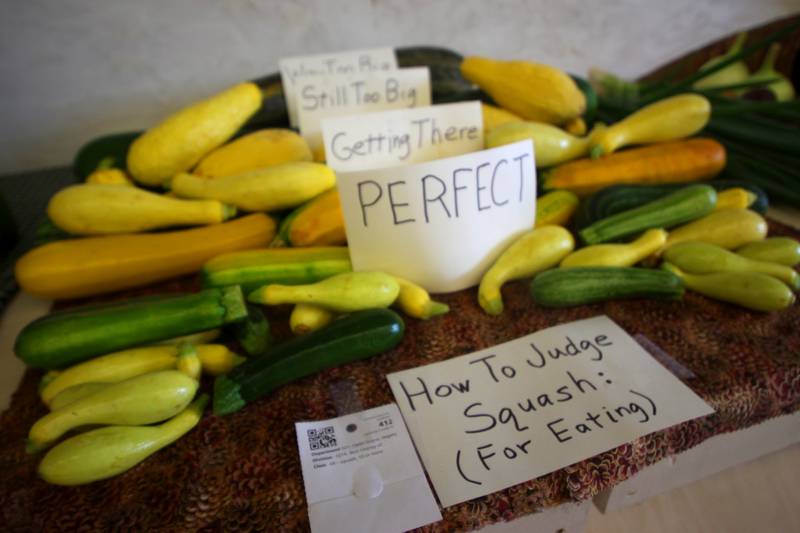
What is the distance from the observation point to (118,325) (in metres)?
0.48

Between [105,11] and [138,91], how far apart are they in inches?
6.6

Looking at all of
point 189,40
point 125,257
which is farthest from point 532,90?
point 189,40

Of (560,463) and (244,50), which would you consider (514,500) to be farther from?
(244,50)

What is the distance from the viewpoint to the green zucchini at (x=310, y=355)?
18.0 inches

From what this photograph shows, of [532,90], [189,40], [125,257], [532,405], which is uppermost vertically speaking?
[189,40]

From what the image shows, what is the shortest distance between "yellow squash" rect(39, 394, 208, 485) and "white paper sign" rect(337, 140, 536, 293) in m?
0.28

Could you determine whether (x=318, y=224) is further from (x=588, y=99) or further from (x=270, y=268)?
(x=588, y=99)

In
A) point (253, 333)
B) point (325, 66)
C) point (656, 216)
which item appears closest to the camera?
point (253, 333)

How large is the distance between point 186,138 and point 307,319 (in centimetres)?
40

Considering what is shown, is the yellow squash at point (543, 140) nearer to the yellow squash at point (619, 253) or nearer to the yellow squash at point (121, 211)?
the yellow squash at point (619, 253)

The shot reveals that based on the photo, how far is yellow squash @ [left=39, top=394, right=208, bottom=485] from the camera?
0.38 metres

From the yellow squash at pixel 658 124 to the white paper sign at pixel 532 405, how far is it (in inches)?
13.1

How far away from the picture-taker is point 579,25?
4.15 feet

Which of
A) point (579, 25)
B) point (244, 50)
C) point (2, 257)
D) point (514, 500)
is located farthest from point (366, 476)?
point (579, 25)
